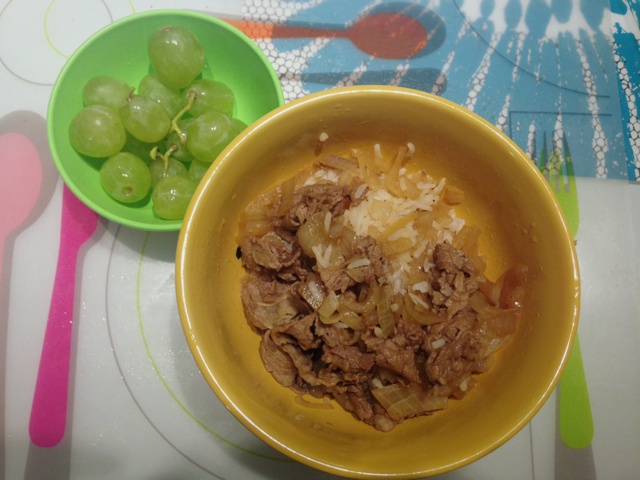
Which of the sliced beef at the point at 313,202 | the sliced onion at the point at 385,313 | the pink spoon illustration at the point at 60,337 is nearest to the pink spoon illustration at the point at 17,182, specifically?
the pink spoon illustration at the point at 60,337

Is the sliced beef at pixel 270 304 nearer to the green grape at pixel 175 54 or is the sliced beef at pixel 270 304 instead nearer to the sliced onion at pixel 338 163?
the sliced onion at pixel 338 163

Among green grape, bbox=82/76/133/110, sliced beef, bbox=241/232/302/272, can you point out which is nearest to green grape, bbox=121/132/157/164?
green grape, bbox=82/76/133/110

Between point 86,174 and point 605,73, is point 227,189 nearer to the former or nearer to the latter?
point 86,174

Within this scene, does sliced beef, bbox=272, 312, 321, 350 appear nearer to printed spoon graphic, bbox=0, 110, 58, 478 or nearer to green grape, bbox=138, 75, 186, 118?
green grape, bbox=138, 75, 186, 118

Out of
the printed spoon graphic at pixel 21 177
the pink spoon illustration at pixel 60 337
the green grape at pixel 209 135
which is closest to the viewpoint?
the green grape at pixel 209 135

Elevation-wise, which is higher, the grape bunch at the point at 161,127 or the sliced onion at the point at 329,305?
the grape bunch at the point at 161,127

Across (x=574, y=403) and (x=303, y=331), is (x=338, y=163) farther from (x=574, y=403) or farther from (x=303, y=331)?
(x=574, y=403)

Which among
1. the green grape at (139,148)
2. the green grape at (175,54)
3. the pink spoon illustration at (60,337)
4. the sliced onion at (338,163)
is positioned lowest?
the pink spoon illustration at (60,337)

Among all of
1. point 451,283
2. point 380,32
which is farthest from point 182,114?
point 451,283
